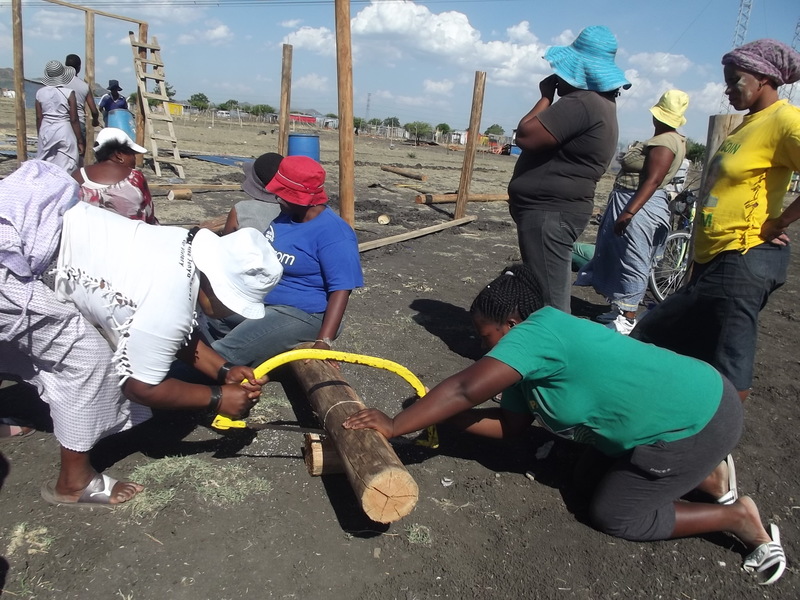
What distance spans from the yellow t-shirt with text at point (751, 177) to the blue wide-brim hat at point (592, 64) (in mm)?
785

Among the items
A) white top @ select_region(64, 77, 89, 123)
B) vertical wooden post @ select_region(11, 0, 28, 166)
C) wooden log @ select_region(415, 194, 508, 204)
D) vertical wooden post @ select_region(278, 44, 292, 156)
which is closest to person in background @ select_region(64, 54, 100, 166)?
white top @ select_region(64, 77, 89, 123)

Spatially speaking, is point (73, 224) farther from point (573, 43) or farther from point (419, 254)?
point (419, 254)

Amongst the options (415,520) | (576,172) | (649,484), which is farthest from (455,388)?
(576,172)

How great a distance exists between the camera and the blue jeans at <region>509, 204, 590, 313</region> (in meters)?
3.90

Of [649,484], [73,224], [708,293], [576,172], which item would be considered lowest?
[649,484]

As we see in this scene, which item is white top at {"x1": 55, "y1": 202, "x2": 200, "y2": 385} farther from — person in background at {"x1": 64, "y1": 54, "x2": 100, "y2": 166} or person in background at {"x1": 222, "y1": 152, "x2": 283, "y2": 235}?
person in background at {"x1": 64, "y1": 54, "x2": 100, "y2": 166}

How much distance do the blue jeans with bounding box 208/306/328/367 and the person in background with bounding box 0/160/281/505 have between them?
1136 millimetres

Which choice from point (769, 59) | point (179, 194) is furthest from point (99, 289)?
point (179, 194)

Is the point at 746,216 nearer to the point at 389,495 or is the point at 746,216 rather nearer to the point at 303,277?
the point at 389,495

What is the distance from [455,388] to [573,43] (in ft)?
8.35

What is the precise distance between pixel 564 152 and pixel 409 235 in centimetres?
549

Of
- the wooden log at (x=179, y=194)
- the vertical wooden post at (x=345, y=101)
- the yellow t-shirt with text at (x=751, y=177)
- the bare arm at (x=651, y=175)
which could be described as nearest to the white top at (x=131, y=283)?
the yellow t-shirt with text at (x=751, y=177)

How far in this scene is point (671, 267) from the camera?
7105 millimetres

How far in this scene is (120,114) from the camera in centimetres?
1249
